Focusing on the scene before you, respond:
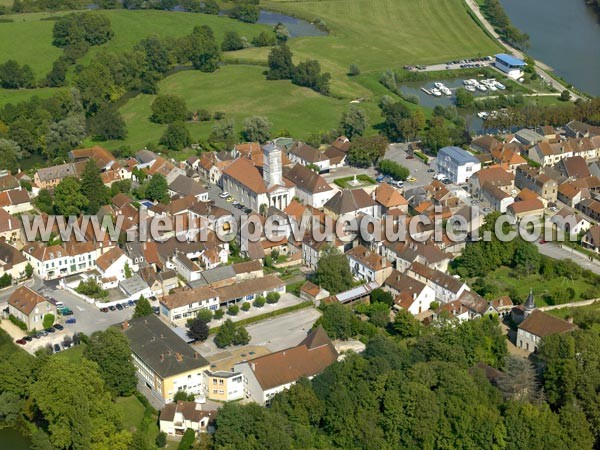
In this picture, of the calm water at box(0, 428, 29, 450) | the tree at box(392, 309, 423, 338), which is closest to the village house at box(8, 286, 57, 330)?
the calm water at box(0, 428, 29, 450)

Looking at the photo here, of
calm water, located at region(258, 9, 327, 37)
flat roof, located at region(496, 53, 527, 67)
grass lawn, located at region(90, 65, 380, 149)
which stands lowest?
calm water, located at region(258, 9, 327, 37)

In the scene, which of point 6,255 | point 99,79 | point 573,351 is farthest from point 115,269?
point 99,79

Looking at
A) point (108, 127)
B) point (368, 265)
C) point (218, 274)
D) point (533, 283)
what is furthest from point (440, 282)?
point (108, 127)

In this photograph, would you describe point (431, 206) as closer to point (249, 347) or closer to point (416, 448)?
point (249, 347)

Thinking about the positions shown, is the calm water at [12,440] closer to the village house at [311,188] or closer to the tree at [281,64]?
the village house at [311,188]

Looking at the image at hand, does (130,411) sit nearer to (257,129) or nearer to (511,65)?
(257,129)

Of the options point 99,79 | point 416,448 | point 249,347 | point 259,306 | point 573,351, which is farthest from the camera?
point 99,79

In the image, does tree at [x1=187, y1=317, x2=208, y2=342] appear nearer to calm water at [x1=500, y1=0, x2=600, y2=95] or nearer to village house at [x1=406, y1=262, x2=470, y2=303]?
village house at [x1=406, y1=262, x2=470, y2=303]
